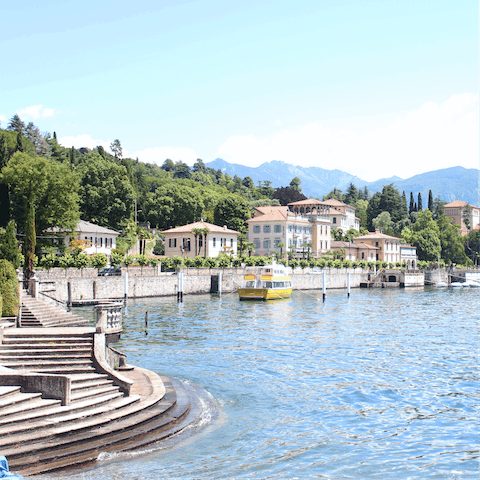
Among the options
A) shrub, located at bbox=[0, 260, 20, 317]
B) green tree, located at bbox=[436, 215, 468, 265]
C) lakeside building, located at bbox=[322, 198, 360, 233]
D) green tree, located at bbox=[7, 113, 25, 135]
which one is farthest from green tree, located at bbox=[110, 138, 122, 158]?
shrub, located at bbox=[0, 260, 20, 317]

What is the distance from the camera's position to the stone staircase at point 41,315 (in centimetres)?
2594

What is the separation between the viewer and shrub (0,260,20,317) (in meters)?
22.1

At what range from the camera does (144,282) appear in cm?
6328

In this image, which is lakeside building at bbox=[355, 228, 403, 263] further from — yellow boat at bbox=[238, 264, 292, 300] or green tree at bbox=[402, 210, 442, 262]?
yellow boat at bbox=[238, 264, 292, 300]

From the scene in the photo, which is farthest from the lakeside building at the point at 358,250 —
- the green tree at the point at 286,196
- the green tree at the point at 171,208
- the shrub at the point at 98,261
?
the shrub at the point at 98,261

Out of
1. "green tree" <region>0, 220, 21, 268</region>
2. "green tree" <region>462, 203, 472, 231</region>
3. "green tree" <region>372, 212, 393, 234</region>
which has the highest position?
"green tree" <region>462, 203, 472, 231</region>

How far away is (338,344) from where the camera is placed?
32.6 m

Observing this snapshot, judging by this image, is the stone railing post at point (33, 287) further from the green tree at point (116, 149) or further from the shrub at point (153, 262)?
the green tree at point (116, 149)

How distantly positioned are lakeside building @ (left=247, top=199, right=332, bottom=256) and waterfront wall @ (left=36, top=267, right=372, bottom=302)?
1671 cm

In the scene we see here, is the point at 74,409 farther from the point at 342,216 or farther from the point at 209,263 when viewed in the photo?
the point at 342,216

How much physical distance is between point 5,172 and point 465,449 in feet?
167

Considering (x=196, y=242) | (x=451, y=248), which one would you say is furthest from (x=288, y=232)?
(x=451, y=248)

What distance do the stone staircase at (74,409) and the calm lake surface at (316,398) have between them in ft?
1.85

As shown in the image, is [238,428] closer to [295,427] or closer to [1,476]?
[295,427]
